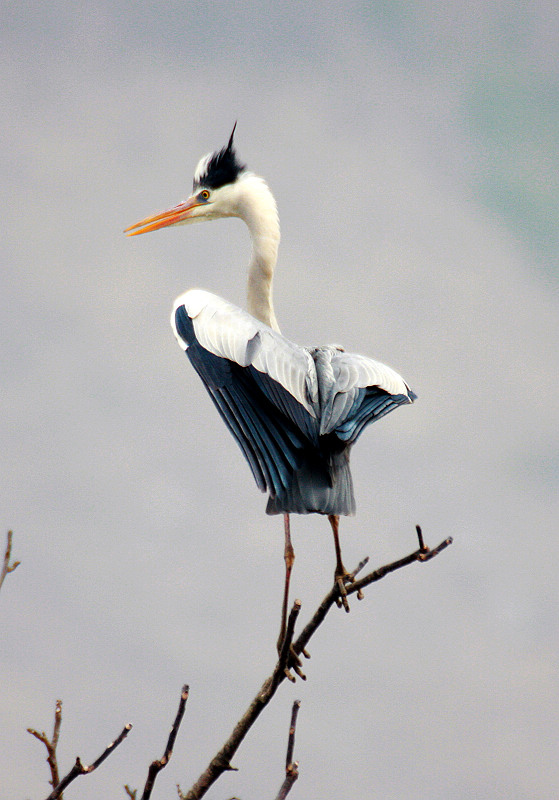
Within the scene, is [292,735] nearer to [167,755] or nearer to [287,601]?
[167,755]

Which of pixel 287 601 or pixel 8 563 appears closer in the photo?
pixel 8 563

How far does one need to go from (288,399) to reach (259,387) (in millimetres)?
123

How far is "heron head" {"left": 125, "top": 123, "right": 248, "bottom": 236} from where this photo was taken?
505 centimetres

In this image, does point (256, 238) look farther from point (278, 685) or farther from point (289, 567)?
point (278, 685)

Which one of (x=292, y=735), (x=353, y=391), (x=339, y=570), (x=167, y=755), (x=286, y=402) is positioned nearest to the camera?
(x=167, y=755)

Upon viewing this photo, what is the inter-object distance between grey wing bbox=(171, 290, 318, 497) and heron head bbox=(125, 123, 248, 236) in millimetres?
1802

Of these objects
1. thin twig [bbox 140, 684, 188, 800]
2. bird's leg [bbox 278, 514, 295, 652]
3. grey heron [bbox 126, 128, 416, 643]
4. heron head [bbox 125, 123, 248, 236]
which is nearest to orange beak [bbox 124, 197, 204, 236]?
heron head [bbox 125, 123, 248, 236]

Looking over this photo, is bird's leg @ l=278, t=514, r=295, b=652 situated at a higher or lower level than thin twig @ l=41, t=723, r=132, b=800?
higher

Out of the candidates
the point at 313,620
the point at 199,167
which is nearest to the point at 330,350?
the point at 313,620

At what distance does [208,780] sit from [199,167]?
3.64 meters

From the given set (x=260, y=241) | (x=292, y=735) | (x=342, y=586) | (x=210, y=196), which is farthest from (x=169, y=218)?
(x=292, y=735)

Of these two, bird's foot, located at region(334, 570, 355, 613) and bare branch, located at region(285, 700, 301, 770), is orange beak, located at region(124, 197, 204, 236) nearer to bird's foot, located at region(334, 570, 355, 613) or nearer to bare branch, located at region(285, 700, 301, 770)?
bird's foot, located at region(334, 570, 355, 613)

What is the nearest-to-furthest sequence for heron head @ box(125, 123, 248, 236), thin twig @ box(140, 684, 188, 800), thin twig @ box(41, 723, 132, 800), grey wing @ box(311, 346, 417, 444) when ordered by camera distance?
thin twig @ box(41, 723, 132, 800) < thin twig @ box(140, 684, 188, 800) < grey wing @ box(311, 346, 417, 444) < heron head @ box(125, 123, 248, 236)

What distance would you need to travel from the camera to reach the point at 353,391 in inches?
130
